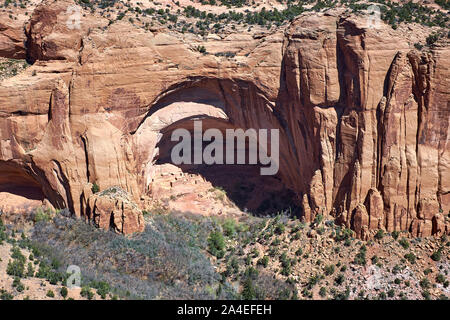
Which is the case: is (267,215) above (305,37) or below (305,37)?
below

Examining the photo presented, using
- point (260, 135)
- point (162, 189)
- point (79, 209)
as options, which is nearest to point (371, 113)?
point (260, 135)

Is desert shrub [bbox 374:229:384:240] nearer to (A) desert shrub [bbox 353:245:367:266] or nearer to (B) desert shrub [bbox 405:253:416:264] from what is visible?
(A) desert shrub [bbox 353:245:367:266]

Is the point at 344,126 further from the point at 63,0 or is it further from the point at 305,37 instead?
the point at 63,0

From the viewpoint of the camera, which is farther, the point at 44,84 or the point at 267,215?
the point at 267,215

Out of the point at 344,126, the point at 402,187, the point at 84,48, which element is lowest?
the point at 402,187

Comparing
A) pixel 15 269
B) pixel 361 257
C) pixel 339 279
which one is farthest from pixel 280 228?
pixel 15 269

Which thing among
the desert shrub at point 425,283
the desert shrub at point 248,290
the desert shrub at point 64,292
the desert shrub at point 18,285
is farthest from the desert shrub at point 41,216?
the desert shrub at point 425,283

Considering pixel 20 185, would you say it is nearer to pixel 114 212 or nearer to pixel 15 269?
pixel 114 212
